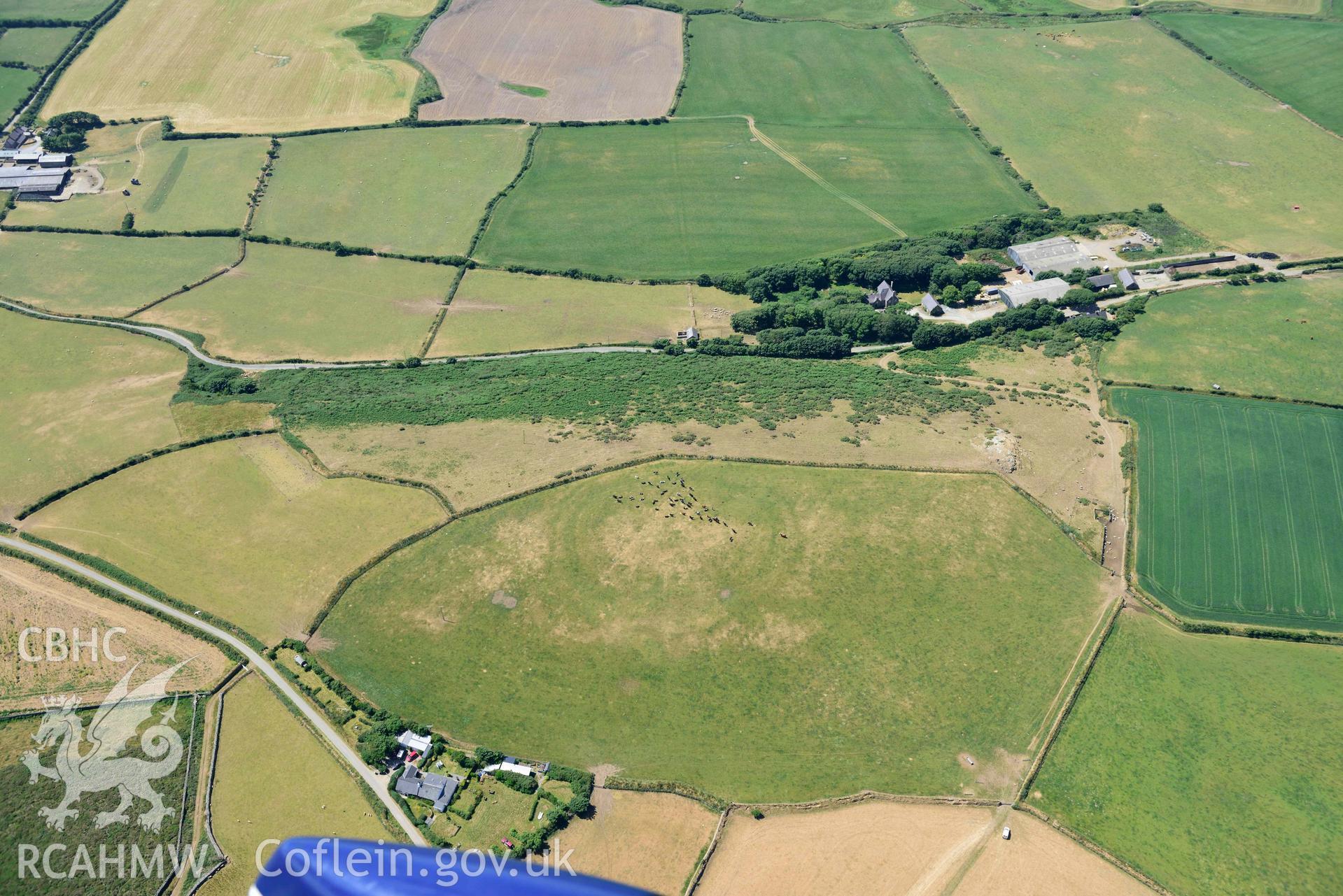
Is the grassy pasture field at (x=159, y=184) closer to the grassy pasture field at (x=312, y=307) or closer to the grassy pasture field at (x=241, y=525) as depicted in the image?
the grassy pasture field at (x=312, y=307)

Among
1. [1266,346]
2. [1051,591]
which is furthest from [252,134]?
[1266,346]

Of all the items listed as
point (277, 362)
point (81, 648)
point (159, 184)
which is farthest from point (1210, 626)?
point (159, 184)

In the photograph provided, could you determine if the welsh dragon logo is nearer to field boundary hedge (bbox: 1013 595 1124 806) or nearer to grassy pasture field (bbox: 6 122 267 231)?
field boundary hedge (bbox: 1013 595 1124 806)

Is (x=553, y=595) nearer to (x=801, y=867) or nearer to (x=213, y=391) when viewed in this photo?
(x=801, y=867)

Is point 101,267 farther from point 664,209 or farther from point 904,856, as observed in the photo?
point 904,856

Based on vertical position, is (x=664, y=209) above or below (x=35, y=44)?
below

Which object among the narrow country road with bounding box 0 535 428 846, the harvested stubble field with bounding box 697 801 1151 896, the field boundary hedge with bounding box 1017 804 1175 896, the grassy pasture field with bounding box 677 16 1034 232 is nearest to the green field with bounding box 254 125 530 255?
the grassy pasture field with bounding box 677 16 1034 232

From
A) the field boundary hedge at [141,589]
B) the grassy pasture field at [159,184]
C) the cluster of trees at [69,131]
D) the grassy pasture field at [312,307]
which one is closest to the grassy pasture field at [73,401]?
the grassy pasture field at [312,307]
